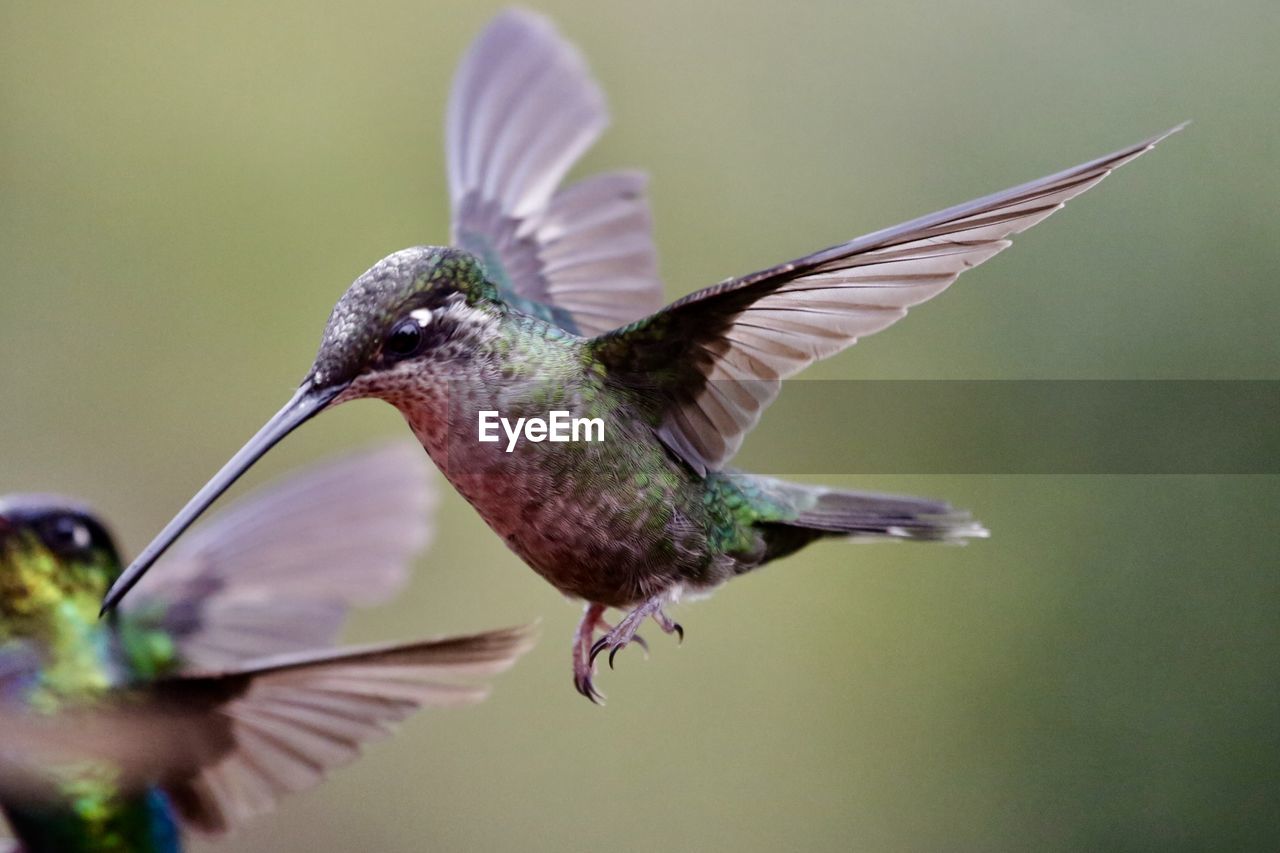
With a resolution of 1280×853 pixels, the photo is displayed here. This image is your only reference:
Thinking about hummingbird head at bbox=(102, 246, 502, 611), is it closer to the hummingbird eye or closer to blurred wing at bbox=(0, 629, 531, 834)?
the hummingbird eye

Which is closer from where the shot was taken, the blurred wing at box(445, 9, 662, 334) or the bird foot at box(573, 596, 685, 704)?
the bird foot at box(573, 596, 685, 704)

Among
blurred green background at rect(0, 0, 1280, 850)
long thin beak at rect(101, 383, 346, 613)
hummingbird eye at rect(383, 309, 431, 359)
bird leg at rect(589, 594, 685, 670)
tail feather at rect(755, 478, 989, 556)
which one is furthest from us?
blurred green background at rect(0, 0, 1280, 850)

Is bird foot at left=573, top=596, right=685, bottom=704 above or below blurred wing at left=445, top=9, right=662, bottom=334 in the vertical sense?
below

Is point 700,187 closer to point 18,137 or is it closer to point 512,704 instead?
point 512,704

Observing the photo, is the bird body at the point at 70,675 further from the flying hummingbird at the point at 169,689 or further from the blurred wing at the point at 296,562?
the blurred wing at the point at 296,562

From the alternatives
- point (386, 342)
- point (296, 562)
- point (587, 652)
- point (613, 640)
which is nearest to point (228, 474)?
point (386, 342)

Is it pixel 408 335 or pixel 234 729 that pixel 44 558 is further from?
pixel 408 335

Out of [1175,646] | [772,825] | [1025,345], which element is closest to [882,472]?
[1025,345]

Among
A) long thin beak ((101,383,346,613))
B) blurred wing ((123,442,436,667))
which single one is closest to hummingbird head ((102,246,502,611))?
long thin beak ((101,383,346,613))
